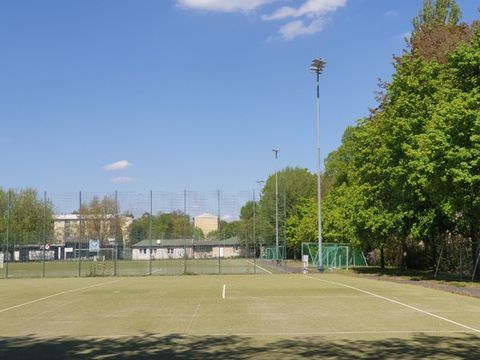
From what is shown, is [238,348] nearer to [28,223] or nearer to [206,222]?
[206,222]

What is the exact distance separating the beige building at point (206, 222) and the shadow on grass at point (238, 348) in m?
33.2

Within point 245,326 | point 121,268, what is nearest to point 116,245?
point 121,268

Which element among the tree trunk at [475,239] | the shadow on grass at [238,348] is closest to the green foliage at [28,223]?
the tree trunk at [475,239]

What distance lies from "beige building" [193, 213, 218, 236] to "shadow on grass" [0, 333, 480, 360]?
33224 millimetres

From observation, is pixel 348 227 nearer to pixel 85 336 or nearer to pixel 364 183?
pixel 364 183

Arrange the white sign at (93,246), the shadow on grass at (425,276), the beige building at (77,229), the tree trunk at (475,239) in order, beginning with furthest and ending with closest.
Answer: the white sign at (93,246), the beige building at (77,229), the tree trunk at (475,239), the shadow on grass at (425,276)

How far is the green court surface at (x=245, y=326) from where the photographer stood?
10.6 m

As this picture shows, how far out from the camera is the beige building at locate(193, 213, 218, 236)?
46028mm

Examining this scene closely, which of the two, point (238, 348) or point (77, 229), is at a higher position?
point (77, 229)

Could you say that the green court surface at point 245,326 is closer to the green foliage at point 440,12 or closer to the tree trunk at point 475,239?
the tree trunk at point 475,239

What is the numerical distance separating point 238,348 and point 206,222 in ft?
116

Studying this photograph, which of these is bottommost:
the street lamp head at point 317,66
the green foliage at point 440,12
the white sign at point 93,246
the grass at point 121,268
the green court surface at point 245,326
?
the grass at point 121,268

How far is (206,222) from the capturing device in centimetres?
4634

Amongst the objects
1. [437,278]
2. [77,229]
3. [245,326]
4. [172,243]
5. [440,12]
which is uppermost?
[440,12]
